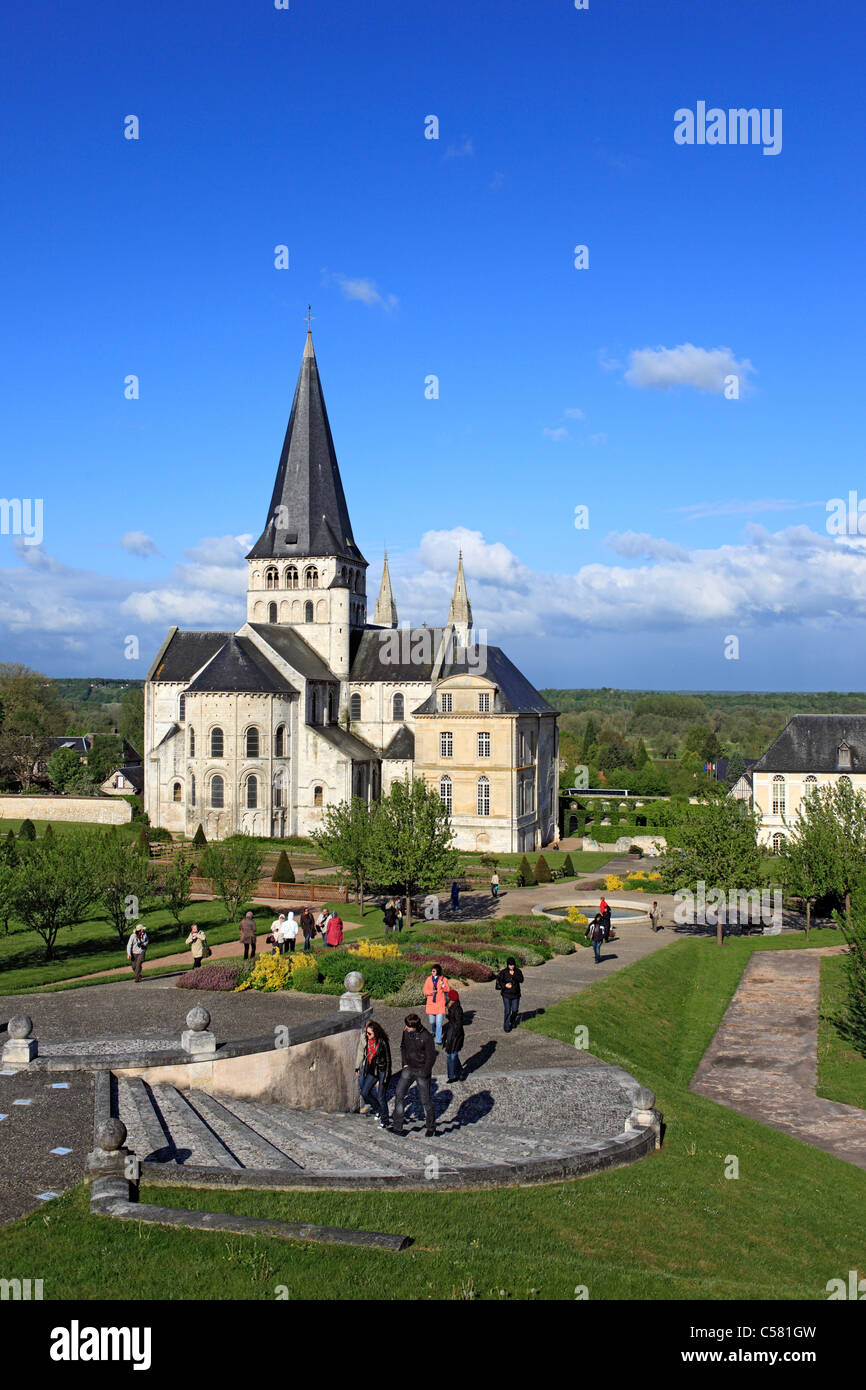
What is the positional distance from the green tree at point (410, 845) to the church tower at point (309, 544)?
29.7 m

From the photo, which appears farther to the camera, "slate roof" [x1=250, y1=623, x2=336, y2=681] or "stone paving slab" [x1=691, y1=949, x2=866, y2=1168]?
"slate roof" [x1=250, y1=623, x2=336, y2=681]

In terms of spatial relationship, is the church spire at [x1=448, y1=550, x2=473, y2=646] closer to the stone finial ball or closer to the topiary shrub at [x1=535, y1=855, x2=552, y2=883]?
the topiary shrub at [x1=535, y1=855, x2=552, y2=883]

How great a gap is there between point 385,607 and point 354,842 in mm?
40774

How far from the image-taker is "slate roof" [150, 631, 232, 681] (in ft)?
245

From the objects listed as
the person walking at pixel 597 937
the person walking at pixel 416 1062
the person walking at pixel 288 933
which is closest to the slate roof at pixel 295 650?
the person walking at pixel 597 937

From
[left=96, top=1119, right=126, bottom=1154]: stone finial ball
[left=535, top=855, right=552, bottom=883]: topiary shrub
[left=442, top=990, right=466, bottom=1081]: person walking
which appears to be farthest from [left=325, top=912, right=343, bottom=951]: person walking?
[left=535, top=855, right=552, bottom=883]: topiary shrub

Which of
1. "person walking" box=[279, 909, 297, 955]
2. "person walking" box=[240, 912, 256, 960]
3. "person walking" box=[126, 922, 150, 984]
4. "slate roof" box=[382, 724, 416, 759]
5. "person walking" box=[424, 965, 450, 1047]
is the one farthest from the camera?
"slate roof" box=[382, 724, 416, 759]

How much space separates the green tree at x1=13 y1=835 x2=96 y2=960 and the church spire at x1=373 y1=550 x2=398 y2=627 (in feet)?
152

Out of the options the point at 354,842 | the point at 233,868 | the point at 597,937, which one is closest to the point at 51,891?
the point at 233,868

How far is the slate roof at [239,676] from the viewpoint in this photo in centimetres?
6488

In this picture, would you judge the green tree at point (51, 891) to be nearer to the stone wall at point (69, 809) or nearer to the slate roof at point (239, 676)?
the slate roof at point (239, 676)

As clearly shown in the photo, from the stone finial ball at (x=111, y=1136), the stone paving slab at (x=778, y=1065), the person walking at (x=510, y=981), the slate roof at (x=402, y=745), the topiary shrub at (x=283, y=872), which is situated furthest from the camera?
the slate roof at (x=402, y=745)

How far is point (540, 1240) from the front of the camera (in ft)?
42.8
